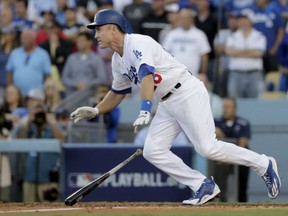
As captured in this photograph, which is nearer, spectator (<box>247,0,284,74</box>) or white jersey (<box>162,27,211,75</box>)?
white jersey (<box>162,27,211,75</box>)

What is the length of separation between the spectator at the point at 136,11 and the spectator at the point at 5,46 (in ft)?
6.47

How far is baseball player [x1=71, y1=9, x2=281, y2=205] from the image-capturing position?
350 inches

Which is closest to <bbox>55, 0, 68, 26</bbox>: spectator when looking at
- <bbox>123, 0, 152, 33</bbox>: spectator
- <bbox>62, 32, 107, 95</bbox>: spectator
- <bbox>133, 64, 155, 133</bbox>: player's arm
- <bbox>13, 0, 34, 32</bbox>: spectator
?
<bbox>13, 0, 34, 32</bbox>: spectator

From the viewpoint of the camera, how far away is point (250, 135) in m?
13.1

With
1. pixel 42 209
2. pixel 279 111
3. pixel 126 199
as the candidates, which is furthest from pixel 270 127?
pixel 42 209

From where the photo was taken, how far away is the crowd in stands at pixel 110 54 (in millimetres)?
13578

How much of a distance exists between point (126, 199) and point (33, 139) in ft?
5.05

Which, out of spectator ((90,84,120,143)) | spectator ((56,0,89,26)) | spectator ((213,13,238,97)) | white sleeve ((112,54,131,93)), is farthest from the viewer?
spectator ((56,0,89,26))

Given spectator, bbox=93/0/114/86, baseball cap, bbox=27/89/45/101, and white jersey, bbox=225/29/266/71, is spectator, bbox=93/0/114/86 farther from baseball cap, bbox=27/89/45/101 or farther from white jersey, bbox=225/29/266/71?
white jersey, bbox=225/29/266/71

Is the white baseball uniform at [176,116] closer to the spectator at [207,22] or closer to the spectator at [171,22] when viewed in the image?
the spectator at [171,22]

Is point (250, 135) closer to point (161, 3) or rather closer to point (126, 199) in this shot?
point (126, 199)

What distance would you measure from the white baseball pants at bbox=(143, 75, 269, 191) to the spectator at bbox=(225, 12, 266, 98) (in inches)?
223

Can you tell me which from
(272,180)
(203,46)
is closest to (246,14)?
(203,46)

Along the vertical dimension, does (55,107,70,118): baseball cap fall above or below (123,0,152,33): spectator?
below
